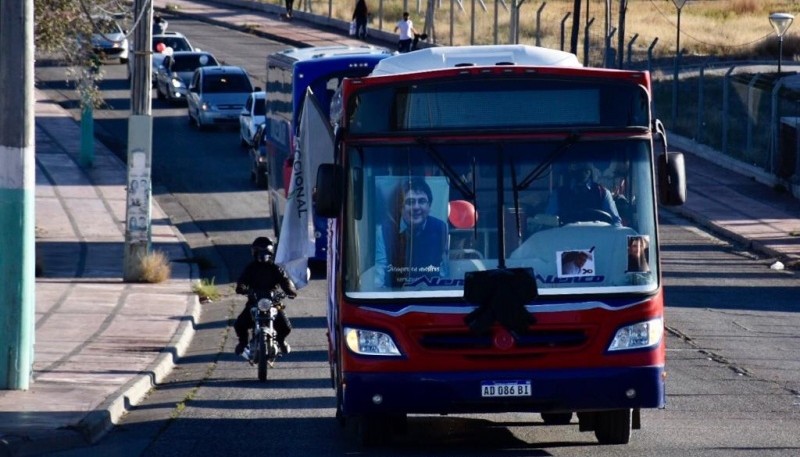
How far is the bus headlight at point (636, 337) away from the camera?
32.2ft

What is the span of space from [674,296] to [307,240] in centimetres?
859

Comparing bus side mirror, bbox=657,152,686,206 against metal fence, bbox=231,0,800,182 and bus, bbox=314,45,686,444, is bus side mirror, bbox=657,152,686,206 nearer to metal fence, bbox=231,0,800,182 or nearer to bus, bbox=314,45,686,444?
bus, bbox=314,45,686,444

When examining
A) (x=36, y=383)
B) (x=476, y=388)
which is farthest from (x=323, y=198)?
(x=36, y=383)

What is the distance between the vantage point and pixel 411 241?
9992 millimetres

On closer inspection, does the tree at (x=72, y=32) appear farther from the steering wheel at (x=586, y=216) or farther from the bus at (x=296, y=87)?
the steering wheel at (x=586, y=216)

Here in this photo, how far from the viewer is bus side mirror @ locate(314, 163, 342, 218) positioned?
32.4 feet

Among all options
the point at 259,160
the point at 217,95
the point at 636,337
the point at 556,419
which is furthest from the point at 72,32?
the point at 217,95

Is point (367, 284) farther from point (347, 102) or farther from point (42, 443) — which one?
point (42, 443)

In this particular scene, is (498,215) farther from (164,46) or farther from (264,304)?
(164,46)

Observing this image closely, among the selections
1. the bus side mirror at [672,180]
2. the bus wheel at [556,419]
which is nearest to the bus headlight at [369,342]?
the bus side mirror at [672,180]

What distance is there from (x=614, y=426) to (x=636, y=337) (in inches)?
44.0

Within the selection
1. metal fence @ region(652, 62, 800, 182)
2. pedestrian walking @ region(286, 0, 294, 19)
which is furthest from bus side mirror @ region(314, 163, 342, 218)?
pedestrian walking @ region(286, 0, 294, 19)

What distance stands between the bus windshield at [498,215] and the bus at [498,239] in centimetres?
1

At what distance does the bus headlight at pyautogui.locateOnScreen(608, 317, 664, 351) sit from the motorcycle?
5138 millimetres
